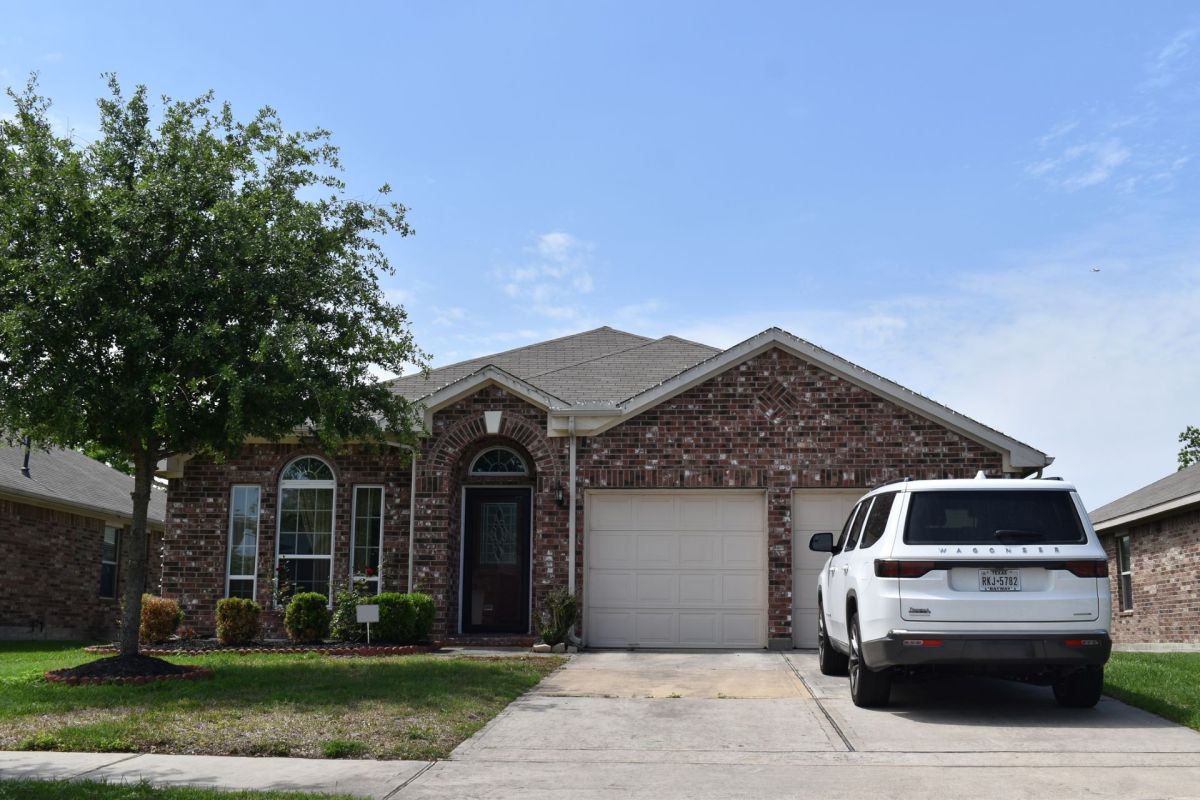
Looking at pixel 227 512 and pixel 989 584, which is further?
pixel 227 512

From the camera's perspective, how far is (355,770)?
7508mm

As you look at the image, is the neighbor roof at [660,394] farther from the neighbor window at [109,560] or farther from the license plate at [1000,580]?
the neighbor window at [109,560]

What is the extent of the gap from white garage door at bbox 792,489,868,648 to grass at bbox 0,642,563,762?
4.41 meters

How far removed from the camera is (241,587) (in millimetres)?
17453

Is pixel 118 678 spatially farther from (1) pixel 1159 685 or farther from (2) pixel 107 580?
(2) pixel 107 580

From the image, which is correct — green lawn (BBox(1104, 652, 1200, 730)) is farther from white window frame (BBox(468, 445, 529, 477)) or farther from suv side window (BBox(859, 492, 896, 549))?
white window frame (BBox(468, 445, 529, 477))

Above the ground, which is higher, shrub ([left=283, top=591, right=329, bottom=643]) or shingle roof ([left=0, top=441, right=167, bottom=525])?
shingle roof ([left=0, top=441, right=167, bottom=525])

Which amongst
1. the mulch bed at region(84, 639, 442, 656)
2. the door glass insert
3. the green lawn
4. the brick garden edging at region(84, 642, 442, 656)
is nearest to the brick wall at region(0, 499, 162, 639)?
the mulch bed at region(84, 639, 442, 656)

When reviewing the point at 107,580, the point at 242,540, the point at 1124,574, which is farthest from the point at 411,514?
the point at 1124,574

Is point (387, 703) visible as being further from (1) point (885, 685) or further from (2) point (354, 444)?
(2) point (354, 444)

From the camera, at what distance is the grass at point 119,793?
6469mm

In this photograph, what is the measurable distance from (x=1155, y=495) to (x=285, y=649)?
59.2ft

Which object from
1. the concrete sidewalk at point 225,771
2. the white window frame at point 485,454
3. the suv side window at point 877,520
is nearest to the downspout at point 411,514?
the white window frame at point 485,454

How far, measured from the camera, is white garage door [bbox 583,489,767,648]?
16.4 meters
